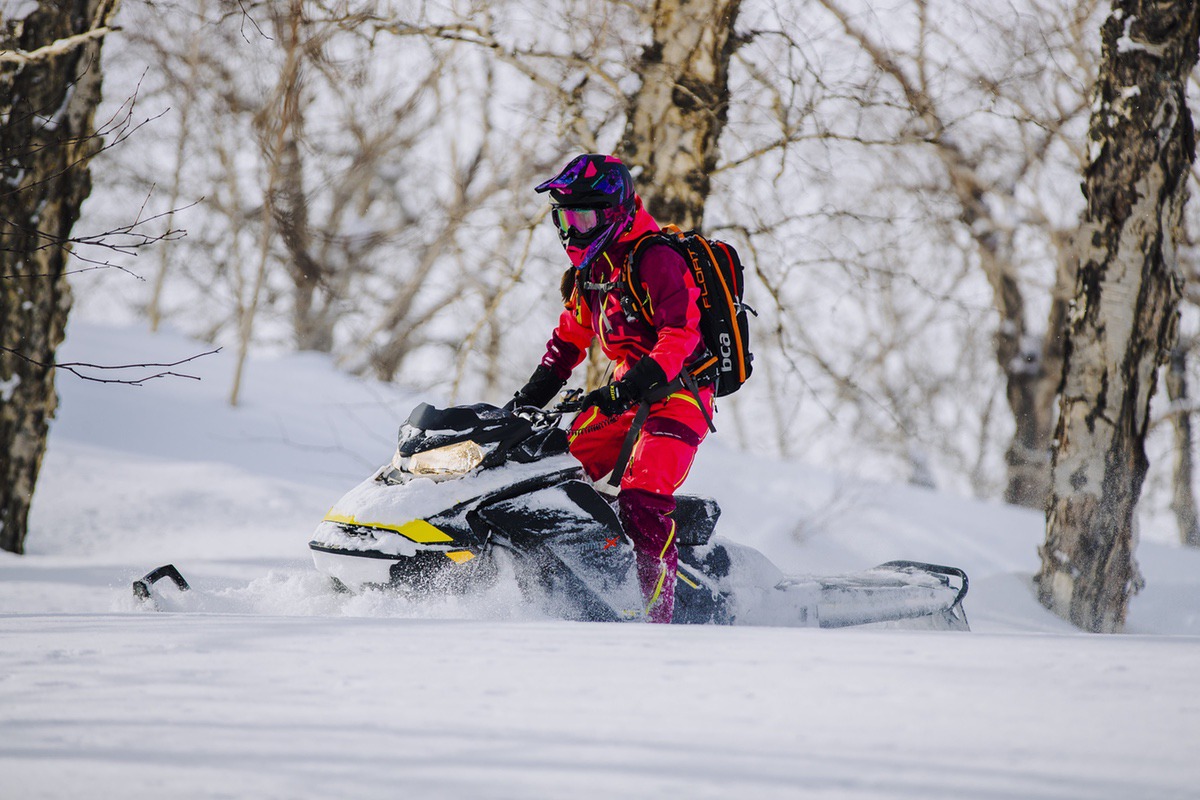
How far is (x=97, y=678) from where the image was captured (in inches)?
83.7

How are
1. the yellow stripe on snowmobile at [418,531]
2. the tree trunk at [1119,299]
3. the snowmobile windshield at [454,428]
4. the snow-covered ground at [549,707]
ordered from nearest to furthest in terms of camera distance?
the snow-covered ground at [549,707] → the yellow stripe on snowmobile at [418,531] → the snowmobile windshield at [454,428] → the tree trunk at [1119,299]

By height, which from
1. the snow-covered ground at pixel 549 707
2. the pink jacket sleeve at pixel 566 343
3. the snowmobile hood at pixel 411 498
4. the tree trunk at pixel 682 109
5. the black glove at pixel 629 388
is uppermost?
the tree trunk at pixel 682 109

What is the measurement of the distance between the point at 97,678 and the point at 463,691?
82 centimetres

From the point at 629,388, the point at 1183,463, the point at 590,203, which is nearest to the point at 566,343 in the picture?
the point at 590,203

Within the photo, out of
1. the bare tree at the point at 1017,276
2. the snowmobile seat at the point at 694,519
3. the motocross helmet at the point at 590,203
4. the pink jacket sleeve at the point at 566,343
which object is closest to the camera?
the motocross helmet at the point at 590,203

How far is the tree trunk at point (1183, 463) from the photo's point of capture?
1454 cm

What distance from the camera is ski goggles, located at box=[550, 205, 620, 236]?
12.1 feet

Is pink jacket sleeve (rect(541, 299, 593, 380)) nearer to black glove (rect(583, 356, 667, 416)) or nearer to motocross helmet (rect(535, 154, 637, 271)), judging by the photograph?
motocross helmet (rect(535, 154, 637, 271))

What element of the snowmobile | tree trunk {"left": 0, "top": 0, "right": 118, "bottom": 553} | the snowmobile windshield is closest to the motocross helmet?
the snowmobile

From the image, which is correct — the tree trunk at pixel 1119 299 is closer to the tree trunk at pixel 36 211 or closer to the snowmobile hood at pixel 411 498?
the snowmobile hood at pixel 411 498

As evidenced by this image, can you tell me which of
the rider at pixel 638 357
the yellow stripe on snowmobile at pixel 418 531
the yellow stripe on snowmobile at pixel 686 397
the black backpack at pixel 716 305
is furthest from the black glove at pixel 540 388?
the yellow stripe on snowmobile at pixel 418 531

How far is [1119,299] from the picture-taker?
5.76 meters

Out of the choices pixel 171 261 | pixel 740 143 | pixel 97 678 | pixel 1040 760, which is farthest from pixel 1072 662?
pixel 171 261

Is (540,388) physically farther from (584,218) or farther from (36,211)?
(36,211)
